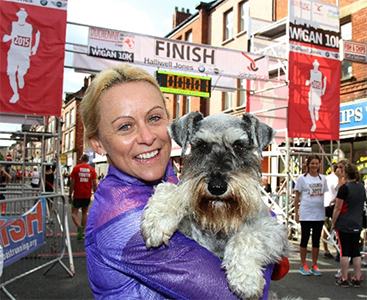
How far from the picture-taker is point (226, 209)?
187cm

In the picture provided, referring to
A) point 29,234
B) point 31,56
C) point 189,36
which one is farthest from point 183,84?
point 189,36

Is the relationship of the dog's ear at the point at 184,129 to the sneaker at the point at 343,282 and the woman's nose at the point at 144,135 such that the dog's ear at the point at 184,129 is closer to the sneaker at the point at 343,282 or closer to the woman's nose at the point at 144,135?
the woman's nose at the point at 144,135

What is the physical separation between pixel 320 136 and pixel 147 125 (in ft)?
32.0

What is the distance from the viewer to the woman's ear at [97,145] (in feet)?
6.82

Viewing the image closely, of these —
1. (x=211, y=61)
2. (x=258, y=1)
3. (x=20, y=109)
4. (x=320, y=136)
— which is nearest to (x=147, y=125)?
(x=20, y=109)

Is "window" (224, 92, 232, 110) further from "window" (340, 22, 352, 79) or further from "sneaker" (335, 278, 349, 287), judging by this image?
"sneaker" (335, 278, 349, 287)

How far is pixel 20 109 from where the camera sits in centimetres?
707

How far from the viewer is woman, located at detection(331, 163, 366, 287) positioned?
20.8 feet

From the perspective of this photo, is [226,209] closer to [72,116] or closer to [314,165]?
[314,165]

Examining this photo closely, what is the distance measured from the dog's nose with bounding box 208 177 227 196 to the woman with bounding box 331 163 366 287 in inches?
218

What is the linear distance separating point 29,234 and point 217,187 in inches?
168

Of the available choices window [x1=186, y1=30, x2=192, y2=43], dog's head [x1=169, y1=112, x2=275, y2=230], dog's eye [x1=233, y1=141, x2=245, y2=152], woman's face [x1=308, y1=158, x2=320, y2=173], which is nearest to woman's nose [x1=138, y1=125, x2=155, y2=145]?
dog's head [x1=169, y1=112, x2=275, y2=230]

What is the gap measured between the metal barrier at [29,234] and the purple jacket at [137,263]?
3.34m

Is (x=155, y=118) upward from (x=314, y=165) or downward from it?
upward
